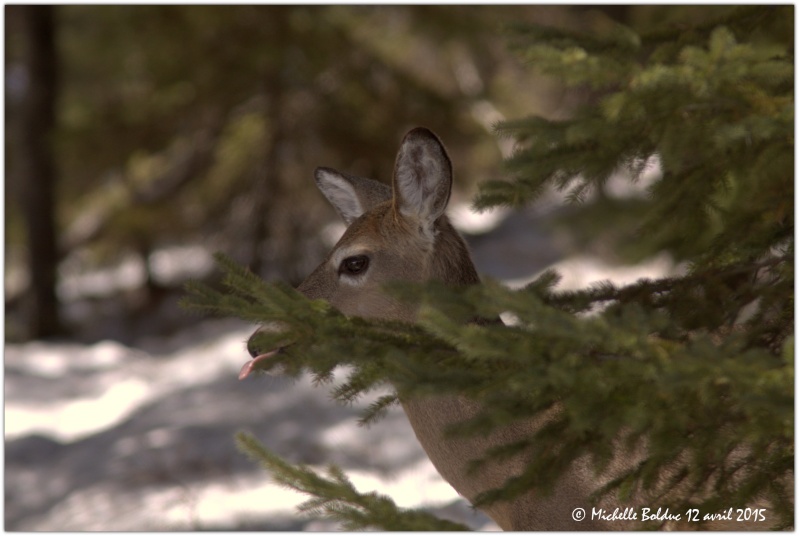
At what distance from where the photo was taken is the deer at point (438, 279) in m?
3.06

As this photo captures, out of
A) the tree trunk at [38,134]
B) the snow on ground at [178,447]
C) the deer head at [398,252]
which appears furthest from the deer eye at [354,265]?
the tree trunk at [38,134]

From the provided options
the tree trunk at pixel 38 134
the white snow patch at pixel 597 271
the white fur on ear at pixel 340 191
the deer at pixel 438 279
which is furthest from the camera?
the tree trunk at pixel 38 134

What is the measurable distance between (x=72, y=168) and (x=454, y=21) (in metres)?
4.80

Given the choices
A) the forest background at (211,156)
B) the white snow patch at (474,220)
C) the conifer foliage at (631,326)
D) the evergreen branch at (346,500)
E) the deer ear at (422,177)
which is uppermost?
the white snow patch at (474,220)

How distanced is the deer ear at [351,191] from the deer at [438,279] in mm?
373

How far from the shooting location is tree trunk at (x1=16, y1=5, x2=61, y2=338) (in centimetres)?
1044

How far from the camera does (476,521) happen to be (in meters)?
A: 4.86

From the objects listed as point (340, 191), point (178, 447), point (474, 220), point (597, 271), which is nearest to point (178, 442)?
point (178, 447)

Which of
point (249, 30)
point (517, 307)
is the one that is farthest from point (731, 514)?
point (249, 30)

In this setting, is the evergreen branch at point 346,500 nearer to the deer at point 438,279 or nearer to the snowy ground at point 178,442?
the deer at point 438,279

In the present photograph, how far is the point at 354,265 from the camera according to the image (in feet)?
11.4

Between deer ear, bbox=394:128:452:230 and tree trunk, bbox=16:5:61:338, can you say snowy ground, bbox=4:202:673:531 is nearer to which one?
deer ear, bbox=394:128:452:230

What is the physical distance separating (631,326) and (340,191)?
2.25 metres

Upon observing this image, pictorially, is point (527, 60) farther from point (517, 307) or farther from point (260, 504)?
point (260, 504)
